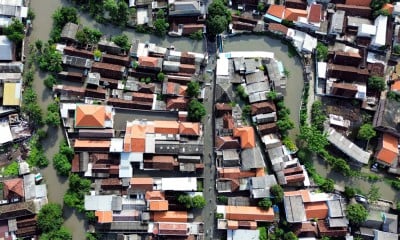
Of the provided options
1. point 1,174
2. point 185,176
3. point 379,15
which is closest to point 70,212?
point 1,174

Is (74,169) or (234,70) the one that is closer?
(74,169)

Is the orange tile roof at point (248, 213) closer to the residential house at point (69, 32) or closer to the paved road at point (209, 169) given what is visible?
the paved road at point (209, 169)

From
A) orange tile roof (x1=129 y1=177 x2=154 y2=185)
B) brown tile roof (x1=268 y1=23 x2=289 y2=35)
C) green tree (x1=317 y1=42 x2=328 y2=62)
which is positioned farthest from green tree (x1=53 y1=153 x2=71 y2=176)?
green tree (x1=317 y1=42 x2=328 y2=62)

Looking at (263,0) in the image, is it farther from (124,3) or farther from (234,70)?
(124,3)

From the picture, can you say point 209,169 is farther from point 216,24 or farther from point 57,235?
point 57,235

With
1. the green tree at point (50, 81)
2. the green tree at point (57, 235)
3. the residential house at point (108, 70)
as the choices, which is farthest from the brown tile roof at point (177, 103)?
the green tree at point (57, 235)
